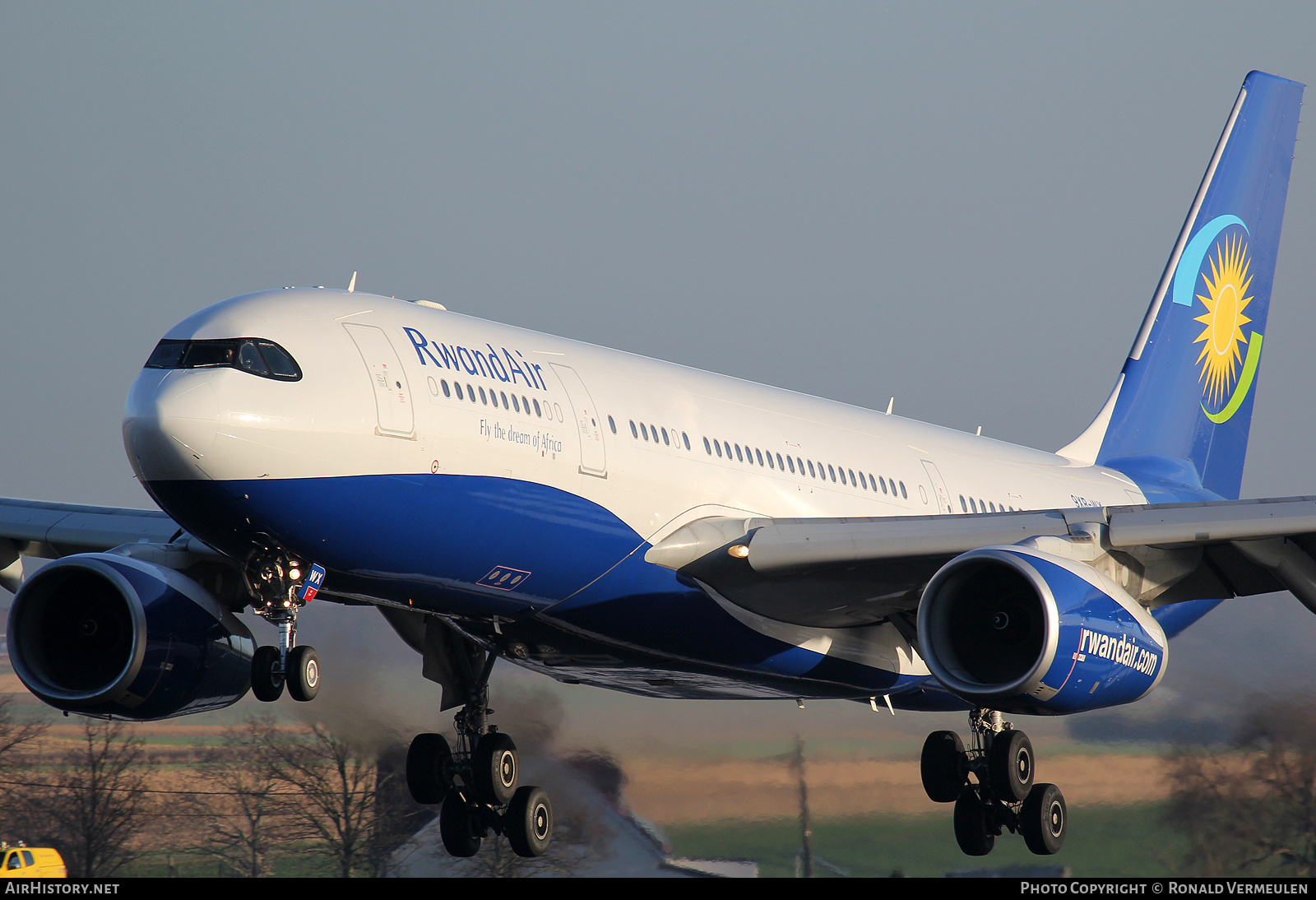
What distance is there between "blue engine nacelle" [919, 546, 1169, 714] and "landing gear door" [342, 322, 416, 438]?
506 cm

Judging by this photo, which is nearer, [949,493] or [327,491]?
[327,491]

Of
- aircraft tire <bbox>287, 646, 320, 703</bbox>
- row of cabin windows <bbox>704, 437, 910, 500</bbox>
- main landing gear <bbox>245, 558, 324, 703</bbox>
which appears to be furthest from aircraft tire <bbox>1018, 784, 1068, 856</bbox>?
aircraft tire <bbox>287, 646, 320, 703</bbox>

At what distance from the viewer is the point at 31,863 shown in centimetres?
2156

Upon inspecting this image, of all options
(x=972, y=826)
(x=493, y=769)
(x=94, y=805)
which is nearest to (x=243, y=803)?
(x=94, y=805)

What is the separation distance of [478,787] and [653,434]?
Answer: 5391 millimetres

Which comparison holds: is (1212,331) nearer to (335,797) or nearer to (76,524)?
(335,797)

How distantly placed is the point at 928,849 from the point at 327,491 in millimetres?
10782

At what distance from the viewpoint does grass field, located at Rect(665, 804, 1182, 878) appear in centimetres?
1939

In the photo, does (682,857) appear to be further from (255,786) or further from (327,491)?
(327,491)

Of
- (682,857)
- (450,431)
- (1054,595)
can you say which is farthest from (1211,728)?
(450,431)

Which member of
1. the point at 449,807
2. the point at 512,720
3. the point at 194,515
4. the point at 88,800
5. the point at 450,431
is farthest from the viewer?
the point at 88,800

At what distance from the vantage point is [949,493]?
18.8 meters

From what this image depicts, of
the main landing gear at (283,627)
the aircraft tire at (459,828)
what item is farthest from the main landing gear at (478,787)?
the main landing gear at (283,627)

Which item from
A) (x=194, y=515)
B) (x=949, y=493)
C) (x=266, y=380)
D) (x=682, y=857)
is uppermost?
(x=949, y=493)
